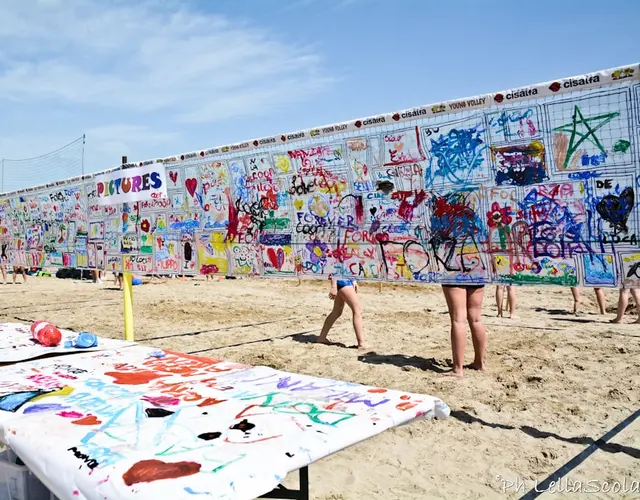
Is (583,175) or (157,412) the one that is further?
(583,175)

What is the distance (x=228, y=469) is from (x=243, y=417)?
0.49 metres

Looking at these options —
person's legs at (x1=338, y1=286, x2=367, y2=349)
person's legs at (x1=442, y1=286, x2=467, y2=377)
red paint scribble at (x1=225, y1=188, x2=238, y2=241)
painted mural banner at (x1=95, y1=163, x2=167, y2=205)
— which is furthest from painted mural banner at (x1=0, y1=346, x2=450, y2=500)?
person's legs at (x1=338, y1=286, x2=367, y2=349)

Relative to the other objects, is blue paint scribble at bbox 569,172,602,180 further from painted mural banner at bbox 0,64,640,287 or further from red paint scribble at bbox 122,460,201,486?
red paint scribble at bbox 122,460,201,486

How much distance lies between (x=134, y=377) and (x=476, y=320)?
383cm

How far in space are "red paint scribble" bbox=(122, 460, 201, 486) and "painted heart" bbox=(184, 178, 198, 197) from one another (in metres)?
4.43

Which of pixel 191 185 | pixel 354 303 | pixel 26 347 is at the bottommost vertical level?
pixel 354 303

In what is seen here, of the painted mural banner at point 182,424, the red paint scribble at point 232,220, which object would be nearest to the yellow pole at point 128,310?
the red paint scribble at point 232,220

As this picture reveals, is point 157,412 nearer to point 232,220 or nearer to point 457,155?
point 457,155

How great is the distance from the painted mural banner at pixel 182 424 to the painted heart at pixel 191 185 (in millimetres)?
3100

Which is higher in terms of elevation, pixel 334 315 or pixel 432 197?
pixel 432 197

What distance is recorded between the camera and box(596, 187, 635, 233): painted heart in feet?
11.0

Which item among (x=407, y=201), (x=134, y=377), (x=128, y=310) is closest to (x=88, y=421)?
(x=134, y=377)

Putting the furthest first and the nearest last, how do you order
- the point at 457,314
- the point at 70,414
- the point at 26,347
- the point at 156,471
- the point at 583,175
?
the point at 457,314, the point at 26,347, the point at 583,175, the point at 70,414, the point at 156,471

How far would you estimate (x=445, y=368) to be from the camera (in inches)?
245
